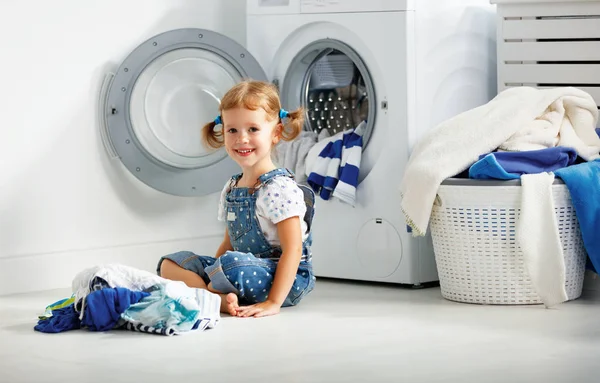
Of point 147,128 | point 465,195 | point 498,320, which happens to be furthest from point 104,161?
point 498,320

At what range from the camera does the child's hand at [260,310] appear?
2.59 metres

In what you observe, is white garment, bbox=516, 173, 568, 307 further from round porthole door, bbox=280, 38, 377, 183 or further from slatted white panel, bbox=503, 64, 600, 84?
round porthole door, bbox=280, 38, 377, 183

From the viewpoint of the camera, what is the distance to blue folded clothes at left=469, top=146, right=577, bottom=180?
2682mm

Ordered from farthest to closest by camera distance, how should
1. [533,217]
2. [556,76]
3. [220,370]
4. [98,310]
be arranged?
1. [556,76]
2. [533,217]
3. [98,310]
4. [220,370]

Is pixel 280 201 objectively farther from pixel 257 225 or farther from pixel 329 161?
pixel 329 161

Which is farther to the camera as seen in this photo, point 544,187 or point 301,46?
point 301,46

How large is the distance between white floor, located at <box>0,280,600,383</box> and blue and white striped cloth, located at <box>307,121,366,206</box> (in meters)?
0.43

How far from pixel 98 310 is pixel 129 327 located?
0.09 meters

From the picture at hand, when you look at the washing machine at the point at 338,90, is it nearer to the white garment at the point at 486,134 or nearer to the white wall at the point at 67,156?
the white wall at the point at 67,156

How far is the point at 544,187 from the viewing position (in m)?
2.64

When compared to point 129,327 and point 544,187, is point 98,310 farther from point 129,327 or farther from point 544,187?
point 544,187

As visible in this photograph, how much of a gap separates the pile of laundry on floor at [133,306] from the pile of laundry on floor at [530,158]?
2.24 ft

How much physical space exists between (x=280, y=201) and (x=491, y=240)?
58cm

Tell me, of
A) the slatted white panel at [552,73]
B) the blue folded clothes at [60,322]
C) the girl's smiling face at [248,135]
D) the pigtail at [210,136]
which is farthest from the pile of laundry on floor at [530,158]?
the blue folded clothes at [60,322]
